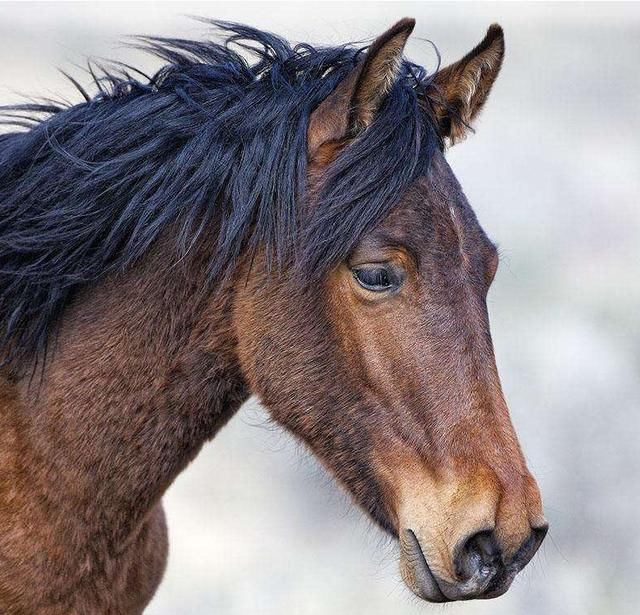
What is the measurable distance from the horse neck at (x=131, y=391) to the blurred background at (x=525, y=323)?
6.30ft

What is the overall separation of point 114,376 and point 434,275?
3.06 ft

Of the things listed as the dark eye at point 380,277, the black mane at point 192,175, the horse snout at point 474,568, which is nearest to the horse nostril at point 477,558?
the horse snout at point 474,568

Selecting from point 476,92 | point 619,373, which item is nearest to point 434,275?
point 476,92

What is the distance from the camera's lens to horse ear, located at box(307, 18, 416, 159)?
2.65 m

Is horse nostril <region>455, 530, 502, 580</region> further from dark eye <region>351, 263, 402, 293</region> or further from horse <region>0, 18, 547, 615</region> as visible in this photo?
dark eye <region>351, 263, 402, 293</region>

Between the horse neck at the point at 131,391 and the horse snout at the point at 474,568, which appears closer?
the horse snout at the point at 474,568

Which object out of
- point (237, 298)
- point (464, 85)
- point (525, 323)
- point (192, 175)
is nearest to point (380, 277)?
point (237, 298)

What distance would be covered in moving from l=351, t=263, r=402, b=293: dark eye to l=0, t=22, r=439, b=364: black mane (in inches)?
3.0

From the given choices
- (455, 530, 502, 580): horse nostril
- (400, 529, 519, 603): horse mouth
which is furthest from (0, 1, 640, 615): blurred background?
(455, 530, 502, 580): horse nostril

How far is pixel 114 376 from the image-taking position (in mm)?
2895

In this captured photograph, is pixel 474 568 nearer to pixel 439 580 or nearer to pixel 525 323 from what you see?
pixel 439 580

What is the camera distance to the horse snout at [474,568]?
98.8 inches

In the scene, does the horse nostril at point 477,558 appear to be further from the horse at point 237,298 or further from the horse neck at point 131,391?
the horse neck at point 131,391

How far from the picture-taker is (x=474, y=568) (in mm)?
2531
